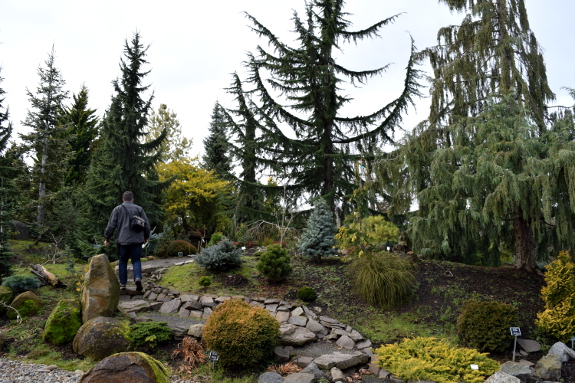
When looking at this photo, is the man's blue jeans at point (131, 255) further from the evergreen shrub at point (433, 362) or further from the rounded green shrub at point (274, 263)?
the evergreen shrub at point (433, 362)

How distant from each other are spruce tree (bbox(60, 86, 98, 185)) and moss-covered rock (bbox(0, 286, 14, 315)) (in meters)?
16.9

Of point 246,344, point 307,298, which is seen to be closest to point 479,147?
point 307,298

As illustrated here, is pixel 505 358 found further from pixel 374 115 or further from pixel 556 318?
pixel 374 115

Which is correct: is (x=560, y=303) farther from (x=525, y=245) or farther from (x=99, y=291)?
(x=99, y=291)

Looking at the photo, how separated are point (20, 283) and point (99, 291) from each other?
1.94 metres

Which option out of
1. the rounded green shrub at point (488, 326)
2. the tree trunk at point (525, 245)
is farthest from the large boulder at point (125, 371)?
the tree trunk at point (525, 245)

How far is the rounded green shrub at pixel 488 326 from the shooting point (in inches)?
215

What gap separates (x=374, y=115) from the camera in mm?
14516

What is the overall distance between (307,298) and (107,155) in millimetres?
10644

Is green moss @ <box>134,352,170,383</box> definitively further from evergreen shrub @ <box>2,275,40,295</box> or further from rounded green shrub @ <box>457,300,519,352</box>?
evergreen shrub @ <box>2,275,40,295</box>

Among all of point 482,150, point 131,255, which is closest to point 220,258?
point 131,255

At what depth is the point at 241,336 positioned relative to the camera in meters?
4.79

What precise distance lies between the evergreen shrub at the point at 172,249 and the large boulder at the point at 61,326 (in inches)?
239

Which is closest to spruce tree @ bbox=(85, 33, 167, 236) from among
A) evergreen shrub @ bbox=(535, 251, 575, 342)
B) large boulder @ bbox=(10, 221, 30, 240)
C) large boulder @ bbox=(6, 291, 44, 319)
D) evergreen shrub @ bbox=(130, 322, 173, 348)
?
large boulder @ bbox=(10, 221, 30, 240)
